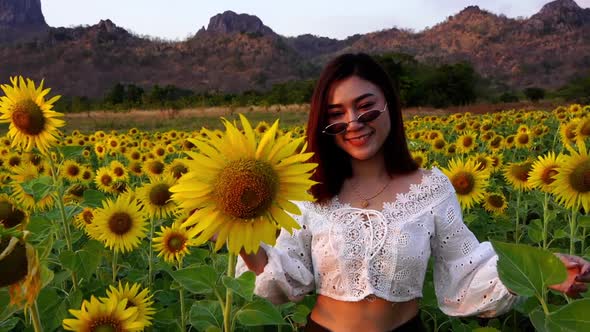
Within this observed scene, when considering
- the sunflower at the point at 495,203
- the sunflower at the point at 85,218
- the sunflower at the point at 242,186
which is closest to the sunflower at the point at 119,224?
the sunflower at the point at 85,218

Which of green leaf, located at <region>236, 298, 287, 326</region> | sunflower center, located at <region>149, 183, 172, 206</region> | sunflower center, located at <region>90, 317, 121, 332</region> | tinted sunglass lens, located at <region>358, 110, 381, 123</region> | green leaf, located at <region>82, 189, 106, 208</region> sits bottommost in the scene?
sunflower center, located at <region>90, 317, 121, 332</region>

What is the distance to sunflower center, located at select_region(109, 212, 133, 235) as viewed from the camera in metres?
2.96

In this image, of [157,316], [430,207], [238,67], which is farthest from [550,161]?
[238,67]

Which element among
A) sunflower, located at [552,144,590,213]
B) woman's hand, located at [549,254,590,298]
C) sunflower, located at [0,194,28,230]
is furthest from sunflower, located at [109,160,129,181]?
woman's hand, located at [549,254,590,298]

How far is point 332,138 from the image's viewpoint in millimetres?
2207

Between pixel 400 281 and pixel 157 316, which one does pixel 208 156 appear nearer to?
pixel 400 281

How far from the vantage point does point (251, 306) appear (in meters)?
1.43

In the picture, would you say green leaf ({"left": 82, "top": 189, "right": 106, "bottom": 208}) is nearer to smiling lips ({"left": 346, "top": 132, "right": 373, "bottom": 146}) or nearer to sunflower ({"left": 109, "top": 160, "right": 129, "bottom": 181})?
smiling lips ({"left": 346, "top": 132, "right": 373, "bottom": 146})

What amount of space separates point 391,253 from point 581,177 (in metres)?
1.17

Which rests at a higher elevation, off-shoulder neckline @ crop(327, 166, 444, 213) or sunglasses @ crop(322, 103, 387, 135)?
sunglasses @ crop(322, 103, 387, 135)

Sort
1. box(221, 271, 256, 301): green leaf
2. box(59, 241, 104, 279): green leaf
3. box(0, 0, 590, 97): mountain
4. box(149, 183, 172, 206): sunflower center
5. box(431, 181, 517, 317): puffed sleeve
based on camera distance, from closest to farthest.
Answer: box(221, 271, 256, 301): green leaf, box(431, 181, 517, 317): puffed sleeve, box(59, 241, 104, 279): green leaf, box(149, 183, 172, 206): sunflower center, box(0, 0, 590, 97): mountain

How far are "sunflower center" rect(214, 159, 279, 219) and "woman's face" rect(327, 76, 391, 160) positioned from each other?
0.82 meters

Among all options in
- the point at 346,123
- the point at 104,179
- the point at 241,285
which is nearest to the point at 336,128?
the point at 346,123

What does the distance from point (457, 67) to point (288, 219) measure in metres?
27.6
